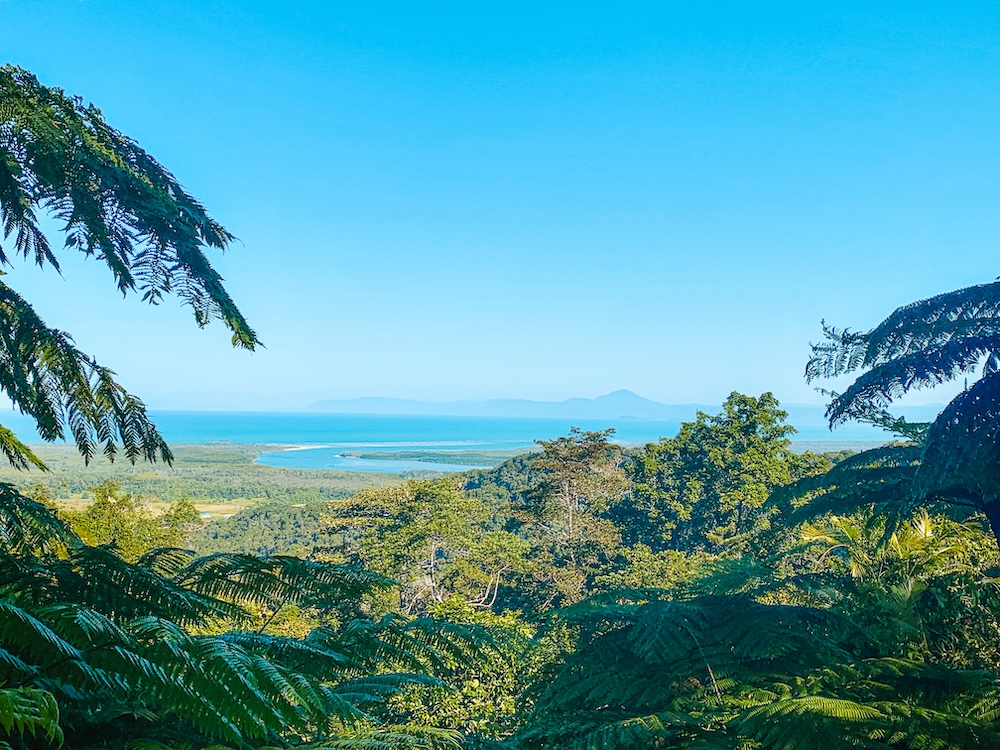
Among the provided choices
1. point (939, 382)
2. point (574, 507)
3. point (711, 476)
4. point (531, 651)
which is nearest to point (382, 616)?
point (531, 651)

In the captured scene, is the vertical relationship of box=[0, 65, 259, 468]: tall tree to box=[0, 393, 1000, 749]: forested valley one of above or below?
above

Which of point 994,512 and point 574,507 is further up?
point 994,512

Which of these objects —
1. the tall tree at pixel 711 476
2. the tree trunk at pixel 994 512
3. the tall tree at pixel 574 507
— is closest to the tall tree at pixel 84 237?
the tree trunk at pixel 994 512

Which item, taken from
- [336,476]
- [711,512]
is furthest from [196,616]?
[336,476]

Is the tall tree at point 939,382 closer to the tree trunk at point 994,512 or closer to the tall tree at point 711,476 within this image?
the tree trunk at point 994,512

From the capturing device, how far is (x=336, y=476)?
76.5 m

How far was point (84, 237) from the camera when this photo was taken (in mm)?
2885

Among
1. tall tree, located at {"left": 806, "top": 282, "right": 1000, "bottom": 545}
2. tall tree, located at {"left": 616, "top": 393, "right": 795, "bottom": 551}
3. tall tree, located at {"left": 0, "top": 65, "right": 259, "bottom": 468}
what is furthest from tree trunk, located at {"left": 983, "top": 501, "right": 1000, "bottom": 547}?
tall tree, located at {"left": 616, "top": 393, "right": 795, "bottom": 551}

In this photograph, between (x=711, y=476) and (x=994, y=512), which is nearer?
(x=994, y=512)

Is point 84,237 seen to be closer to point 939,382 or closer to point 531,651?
point 531,651

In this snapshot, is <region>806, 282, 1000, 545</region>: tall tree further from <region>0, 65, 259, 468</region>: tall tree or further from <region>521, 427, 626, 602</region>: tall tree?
<region>521, 427, 626, 602</region>: tall tree

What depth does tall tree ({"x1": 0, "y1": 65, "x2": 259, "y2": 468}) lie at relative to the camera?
2473 mm

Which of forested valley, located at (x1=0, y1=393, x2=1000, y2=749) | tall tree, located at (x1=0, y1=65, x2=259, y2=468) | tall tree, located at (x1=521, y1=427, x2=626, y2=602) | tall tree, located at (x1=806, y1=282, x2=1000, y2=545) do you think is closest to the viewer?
forested valley, located at (x1=0, y1=393, x2=1000, y2=749)

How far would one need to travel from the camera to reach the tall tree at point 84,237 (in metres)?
2.47
